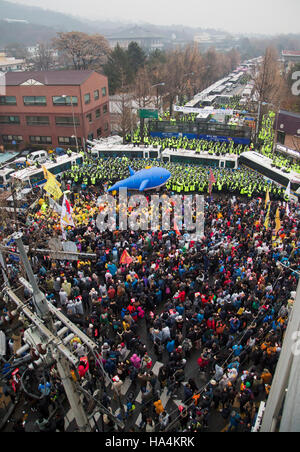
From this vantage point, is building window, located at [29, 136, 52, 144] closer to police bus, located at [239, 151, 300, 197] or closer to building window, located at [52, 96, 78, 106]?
building window, located at [52, 96, 78, 106]

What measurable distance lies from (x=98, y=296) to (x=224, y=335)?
5.32m

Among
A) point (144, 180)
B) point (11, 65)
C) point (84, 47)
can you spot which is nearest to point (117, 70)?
point (84, 47)

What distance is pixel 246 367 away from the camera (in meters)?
11.2

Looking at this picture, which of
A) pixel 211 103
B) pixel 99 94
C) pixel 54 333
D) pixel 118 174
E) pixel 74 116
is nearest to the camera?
pixel 54 333

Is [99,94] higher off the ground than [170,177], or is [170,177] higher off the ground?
[99,94]

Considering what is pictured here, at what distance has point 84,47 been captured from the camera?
2798 inches

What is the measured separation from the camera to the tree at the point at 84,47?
69125 mm

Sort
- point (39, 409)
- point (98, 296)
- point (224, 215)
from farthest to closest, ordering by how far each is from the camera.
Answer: point (224, 215)
point (98, 296)
point (39, 409)

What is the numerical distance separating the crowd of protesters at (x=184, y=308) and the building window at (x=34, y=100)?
20.8 m

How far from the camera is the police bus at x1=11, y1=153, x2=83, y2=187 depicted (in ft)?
81.6

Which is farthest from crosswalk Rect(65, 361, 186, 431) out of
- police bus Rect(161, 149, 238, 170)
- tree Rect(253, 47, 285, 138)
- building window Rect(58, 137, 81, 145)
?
tree Rect(253, 47, 285, 138)
